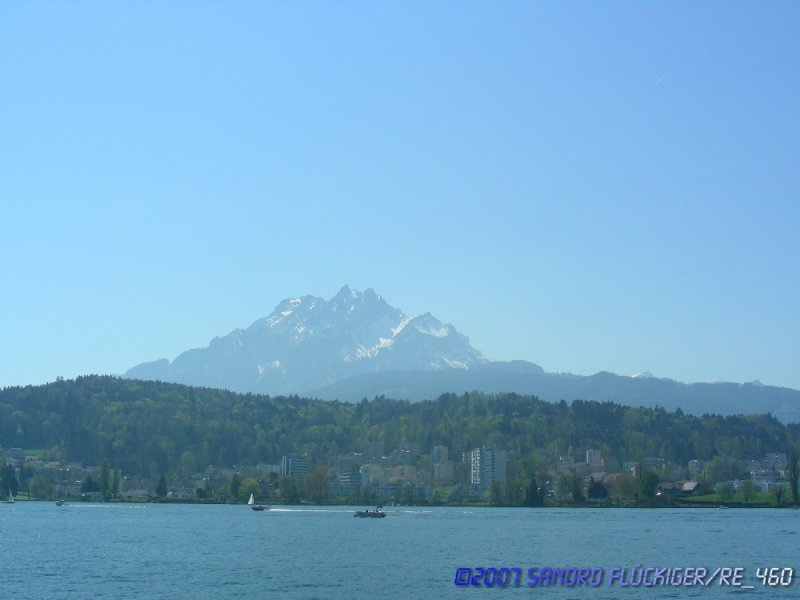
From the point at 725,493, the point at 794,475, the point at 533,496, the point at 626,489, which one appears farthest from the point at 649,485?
the point at 794,475

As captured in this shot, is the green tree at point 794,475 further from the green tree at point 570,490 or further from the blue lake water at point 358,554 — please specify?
the blue lake water at point 358,554

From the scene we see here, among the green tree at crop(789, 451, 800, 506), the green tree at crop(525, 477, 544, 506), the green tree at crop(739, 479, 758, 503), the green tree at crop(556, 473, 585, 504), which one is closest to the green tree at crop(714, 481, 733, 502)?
the green tree at crop(739, 479, 758, 503)

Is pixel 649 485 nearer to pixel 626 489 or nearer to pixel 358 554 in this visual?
pixel 626 489

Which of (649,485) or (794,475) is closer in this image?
(794,475)

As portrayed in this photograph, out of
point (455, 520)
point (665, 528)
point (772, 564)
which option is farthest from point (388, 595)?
point (455, 520)

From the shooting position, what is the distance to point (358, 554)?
8306 centimetres

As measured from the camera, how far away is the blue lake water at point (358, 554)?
6106 centimetres

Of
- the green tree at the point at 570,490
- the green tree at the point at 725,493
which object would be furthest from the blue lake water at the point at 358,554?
the green tree at the point at 725,493

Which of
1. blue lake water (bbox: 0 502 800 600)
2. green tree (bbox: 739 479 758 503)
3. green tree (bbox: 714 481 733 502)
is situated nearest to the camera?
blue lake water (bbox: 0 502 800 600)

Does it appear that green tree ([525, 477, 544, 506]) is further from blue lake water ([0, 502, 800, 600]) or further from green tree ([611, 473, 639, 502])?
blue lake water ([0, 502, 800, 600])

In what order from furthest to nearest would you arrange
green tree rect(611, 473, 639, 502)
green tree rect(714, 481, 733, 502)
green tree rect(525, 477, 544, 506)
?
green tree rect(714, 481, 733, 502), green tree rect(611, 473, 639, 502), green tree rect(525, 477, 544, 506)

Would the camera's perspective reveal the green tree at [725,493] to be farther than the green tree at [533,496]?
Yes

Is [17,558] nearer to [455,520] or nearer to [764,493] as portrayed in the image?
[455,520]

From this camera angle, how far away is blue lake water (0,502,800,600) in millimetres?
61062
